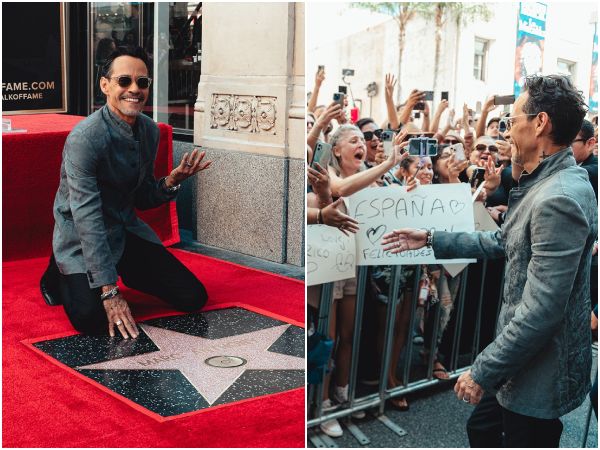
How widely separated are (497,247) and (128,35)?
21.0ft

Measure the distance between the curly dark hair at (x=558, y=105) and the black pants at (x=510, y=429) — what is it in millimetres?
904

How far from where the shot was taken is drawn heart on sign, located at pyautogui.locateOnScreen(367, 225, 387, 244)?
12.9ft

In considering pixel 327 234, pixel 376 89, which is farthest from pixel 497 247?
pixel 376 89

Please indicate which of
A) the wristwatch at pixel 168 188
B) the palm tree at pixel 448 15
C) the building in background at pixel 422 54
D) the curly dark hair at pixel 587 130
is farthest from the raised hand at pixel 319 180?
the palm tree at pixel 448 15

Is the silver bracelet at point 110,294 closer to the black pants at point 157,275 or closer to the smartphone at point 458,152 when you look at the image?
the black pants at point 157,275

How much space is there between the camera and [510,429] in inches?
102

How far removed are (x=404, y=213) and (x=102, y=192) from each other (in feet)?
5.70

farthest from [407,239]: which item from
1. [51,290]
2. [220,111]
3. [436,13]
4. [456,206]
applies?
[436,13]

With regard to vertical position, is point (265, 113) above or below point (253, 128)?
above

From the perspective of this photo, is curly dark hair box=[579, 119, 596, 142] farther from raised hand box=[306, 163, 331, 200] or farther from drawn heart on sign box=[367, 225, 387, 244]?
raised hand box=[306, 163, 331, 200]

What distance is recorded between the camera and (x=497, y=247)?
9.61 ft

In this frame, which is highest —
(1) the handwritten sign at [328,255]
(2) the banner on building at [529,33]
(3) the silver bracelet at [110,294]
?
(2) the banner on building at [529,33]

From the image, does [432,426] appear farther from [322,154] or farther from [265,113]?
[265,113]

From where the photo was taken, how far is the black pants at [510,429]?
254cm
